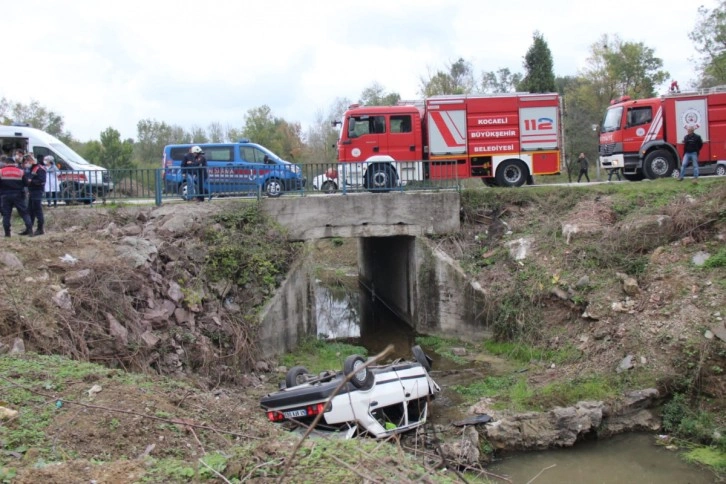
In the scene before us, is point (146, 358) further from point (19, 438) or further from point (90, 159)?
point (90, 159)

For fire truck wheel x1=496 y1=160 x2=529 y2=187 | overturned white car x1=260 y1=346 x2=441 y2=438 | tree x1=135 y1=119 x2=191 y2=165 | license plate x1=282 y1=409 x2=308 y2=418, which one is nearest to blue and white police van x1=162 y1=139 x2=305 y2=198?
fire truck wheel x1=496 y1=160 x2=529 y2=187

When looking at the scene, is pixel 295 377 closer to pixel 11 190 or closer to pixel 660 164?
pixel 11 190

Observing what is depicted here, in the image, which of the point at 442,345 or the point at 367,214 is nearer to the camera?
the point at 442,345

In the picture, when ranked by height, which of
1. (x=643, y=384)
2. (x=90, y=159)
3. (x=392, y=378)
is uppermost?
(x=90, y=159)

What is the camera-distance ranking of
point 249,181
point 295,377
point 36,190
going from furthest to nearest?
point 249,181 → point 36,190 → point 295,377

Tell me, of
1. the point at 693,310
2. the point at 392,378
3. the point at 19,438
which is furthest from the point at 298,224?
the point at 19,438

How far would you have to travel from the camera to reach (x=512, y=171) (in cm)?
1994

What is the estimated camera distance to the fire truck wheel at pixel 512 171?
1975 centimetres

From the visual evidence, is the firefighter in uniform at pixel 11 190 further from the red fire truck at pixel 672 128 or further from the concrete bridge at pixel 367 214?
the red fire truck at pixel 672 128

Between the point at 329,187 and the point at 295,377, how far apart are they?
29.5ft

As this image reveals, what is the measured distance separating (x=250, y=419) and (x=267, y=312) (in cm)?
706

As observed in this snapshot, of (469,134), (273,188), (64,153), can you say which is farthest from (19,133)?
(469,134)

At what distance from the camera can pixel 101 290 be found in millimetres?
10438

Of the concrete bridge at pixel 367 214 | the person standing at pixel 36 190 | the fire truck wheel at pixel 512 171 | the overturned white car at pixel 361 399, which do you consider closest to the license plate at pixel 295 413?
the overturned white car at pixel 361 399
